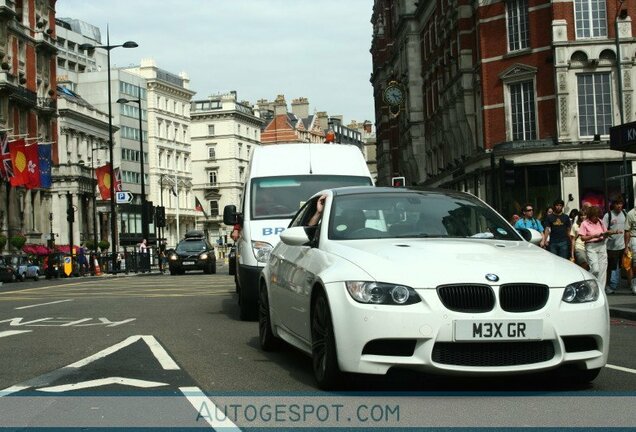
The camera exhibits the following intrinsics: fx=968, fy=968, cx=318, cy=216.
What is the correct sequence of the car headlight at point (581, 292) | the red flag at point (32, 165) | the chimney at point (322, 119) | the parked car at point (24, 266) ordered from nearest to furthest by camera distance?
the car headlight at point (581, 292) < the red flag at point (32, 165) < the parked car at point (24, 266) < the chimney at point (322, 119)

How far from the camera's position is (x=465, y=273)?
660 cm

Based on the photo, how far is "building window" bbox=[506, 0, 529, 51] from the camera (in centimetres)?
4209

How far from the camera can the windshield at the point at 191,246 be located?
138 feet

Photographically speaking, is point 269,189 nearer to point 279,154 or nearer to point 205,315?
point 279,154

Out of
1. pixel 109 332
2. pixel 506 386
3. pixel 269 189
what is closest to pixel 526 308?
pixel 506 386

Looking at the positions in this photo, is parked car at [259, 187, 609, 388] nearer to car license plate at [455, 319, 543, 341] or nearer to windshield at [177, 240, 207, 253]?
car license plate at [455, 319, 543, 341]

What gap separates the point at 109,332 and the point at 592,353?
7334 mm

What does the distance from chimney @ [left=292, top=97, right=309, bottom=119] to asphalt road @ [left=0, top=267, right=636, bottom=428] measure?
495 feet

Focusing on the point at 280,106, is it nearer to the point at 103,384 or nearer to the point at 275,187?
the point at 275,187

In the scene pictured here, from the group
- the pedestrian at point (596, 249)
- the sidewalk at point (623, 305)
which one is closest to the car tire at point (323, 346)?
the sidewalk at point (623, 305)

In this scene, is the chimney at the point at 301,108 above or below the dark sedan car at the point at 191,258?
above

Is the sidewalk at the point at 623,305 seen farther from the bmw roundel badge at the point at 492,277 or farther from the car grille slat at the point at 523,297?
the bmw roundel badge at the point at 492,277

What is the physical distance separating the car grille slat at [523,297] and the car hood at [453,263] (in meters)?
0.05

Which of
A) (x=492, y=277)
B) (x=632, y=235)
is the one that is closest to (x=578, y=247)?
(x=632, y=235)
